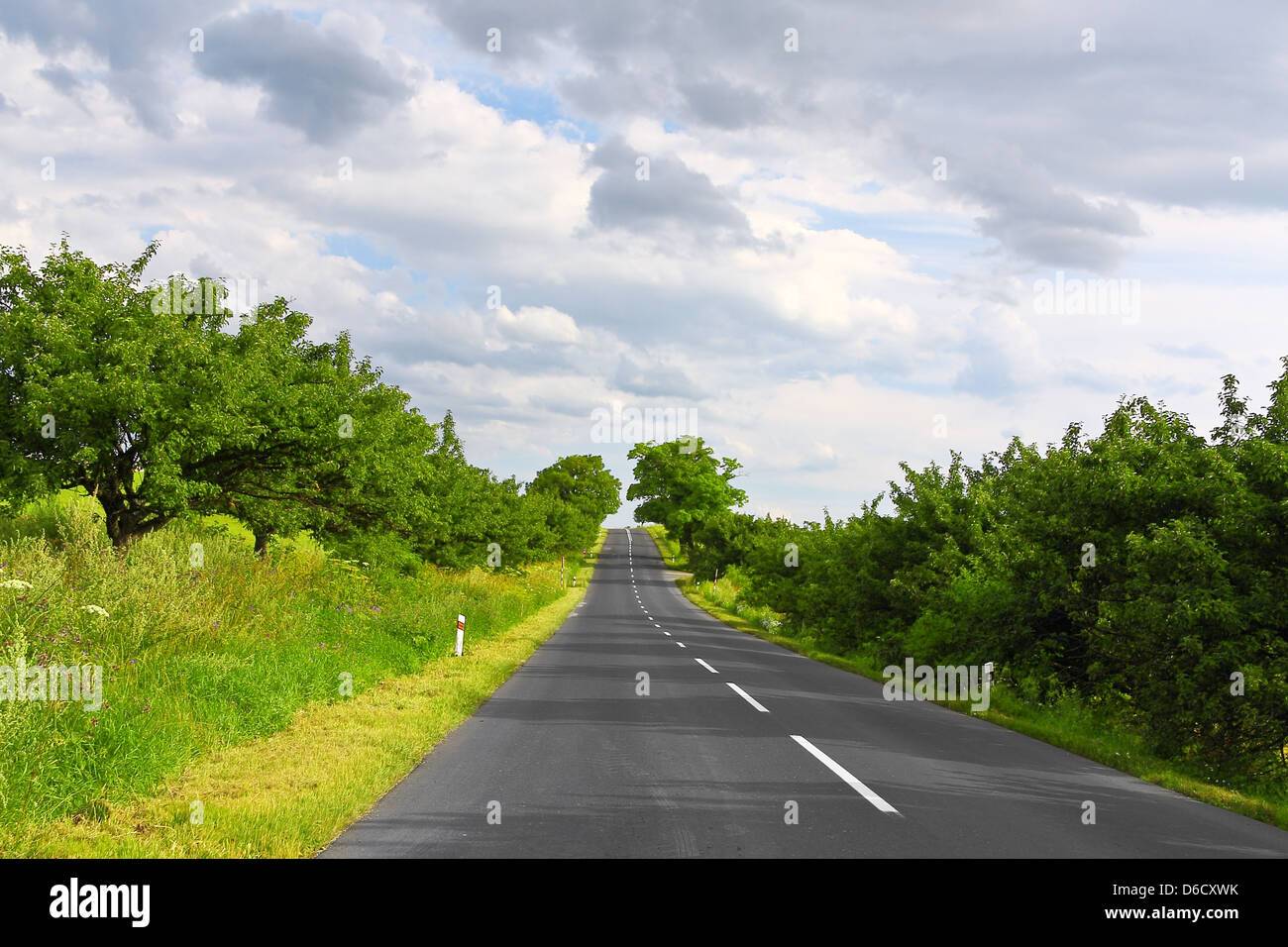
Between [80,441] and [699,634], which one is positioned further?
[699,634]

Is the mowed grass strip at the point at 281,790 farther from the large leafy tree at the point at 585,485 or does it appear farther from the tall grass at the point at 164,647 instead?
the large leafy tree at the point at 585,485

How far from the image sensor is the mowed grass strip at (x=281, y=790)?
16.8 feet

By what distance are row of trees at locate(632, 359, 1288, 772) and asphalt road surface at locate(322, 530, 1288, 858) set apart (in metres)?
1.60

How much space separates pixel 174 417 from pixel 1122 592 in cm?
1517

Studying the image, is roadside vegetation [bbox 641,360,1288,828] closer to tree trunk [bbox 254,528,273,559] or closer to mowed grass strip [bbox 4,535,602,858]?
mowed grass strip [bbox 4,535,602,858]

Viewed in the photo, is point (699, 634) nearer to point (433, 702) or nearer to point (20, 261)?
point (433, 702)

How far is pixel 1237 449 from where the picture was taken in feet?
33.6

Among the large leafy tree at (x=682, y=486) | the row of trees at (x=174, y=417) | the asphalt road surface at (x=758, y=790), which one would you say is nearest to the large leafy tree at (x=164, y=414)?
the row of trees at (x=174, y=417)

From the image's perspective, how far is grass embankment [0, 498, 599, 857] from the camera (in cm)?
559

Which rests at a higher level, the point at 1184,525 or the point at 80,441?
the point at 80,441

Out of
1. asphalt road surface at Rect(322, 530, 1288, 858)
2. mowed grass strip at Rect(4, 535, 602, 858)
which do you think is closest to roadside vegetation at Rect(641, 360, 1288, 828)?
asphalt road surface at Rect(322, 530, 1288, 858)
